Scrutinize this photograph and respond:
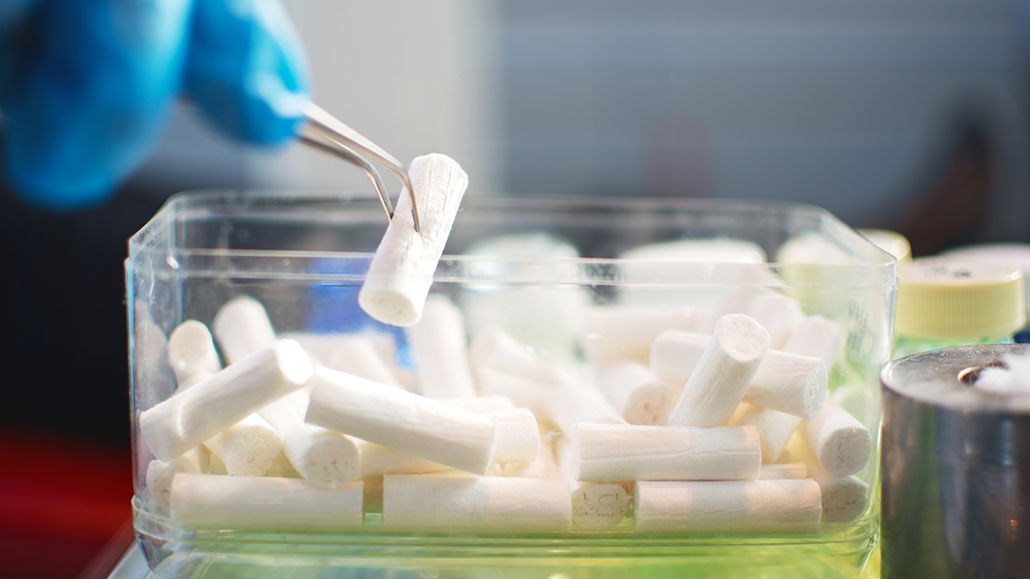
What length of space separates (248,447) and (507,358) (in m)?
0.18

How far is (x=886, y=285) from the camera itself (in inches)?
18.4

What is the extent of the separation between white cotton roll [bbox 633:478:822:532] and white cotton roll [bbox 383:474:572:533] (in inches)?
1.6

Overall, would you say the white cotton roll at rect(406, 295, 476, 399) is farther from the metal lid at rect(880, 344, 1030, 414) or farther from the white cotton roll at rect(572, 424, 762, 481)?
the metal lid at rect(880, 344, 1030, 414)

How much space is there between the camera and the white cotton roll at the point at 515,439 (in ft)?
1.50

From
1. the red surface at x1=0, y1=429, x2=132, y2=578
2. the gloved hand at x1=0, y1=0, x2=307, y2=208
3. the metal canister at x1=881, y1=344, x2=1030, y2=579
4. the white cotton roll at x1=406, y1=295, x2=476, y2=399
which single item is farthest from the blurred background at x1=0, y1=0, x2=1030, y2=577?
the metal canister at x1=881, y1=344, x2=1030, y2=579

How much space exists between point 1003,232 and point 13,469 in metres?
2.40

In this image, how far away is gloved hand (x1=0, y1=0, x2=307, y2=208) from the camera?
366 millimetres

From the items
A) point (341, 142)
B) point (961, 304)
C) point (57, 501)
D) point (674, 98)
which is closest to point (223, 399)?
point (341, 142)

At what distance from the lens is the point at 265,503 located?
44cm

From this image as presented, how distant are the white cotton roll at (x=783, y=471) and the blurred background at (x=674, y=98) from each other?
6.31 ft

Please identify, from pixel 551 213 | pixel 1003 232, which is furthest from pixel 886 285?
pixel 1003 232

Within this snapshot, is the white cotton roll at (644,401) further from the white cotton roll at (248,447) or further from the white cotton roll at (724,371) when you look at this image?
the white cotton roll at (248,447)

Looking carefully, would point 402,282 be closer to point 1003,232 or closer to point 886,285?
point 886,285

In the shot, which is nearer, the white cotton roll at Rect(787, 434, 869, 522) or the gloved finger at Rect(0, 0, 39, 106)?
the gloved finger at Rect(0, 0, 39, 106)
